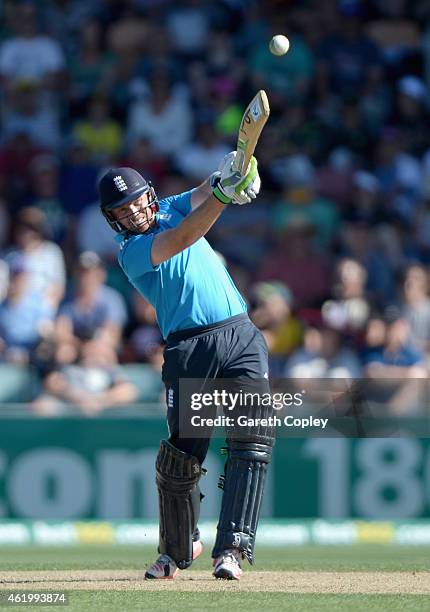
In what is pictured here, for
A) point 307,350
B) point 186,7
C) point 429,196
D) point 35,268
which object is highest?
point 186,7

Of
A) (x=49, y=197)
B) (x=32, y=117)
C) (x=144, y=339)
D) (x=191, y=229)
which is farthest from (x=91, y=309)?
(x=191, y=229)

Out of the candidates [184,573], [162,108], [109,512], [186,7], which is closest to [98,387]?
[109,512]

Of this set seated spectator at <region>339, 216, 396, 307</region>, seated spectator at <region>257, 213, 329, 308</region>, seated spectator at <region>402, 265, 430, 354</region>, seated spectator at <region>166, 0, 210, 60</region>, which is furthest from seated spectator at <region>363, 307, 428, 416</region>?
seated spectator at <region>166, 0, 210, 60</region>

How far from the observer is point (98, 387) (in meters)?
10.4

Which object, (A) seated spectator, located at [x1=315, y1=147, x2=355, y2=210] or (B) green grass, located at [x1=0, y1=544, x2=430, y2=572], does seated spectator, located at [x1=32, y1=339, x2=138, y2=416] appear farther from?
(A) seated spectator, located at [x1=315, y1=147, x2=355, y2=210]

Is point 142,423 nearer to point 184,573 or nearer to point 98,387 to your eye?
point 98,387

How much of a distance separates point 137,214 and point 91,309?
489cm

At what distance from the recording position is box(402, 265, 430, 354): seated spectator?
36.9 feet

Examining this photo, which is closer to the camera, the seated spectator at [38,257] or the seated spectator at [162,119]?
the seated spectator at [38,257]

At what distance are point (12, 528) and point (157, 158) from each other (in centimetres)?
487

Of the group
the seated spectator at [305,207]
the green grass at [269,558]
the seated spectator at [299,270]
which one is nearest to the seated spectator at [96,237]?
the seated spectator at [299,270]

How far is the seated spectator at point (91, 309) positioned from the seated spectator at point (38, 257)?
21 centimetres

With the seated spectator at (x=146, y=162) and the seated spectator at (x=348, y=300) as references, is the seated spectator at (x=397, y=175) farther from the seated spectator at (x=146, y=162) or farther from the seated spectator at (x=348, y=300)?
the seated spectator at (x=146, y=162)

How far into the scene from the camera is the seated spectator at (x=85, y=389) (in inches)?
395
